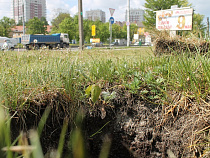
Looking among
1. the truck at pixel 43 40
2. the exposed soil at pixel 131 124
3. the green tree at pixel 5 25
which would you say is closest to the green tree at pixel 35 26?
the green tree at pixel 5 25

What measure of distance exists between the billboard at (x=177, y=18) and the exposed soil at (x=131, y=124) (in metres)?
4.19

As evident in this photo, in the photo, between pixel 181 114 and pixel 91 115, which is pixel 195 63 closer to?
pixel 181 114

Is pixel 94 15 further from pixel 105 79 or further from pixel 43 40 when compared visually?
pixel 105 79

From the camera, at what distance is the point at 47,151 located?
178 centimetres

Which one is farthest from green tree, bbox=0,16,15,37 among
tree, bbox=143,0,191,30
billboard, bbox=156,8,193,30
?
billboard, bbox=156,8,193,30

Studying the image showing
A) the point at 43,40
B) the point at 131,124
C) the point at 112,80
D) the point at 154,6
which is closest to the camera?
the point at 131,124

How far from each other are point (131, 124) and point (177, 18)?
5.07 metres

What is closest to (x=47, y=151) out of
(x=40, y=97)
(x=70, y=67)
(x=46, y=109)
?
(x=46, y=109)

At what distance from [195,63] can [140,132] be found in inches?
35.1

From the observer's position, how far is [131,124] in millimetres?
1935

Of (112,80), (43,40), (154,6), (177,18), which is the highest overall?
(154,6)

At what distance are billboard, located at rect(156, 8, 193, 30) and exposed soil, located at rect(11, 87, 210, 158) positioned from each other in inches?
165

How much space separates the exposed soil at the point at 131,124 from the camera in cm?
162

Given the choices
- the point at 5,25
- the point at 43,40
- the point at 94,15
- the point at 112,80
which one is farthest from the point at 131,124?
the point at 94,15
